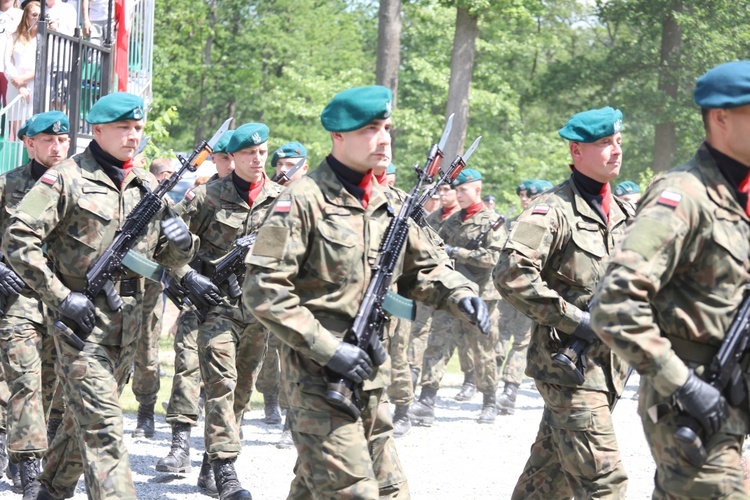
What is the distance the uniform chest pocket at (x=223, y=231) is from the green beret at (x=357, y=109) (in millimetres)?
3329

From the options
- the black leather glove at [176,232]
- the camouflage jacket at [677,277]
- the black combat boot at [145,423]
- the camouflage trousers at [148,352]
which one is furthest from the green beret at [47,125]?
the camouflage jacket at [677,277]

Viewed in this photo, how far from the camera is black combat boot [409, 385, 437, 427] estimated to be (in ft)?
39.0

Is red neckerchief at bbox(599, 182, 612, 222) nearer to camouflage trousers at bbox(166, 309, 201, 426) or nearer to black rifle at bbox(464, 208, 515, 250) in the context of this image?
camouflage trousers at bbox(166, 309, 201, 426)

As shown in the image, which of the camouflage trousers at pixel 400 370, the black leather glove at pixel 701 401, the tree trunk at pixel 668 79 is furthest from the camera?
the tree trunk at pixel 668 79

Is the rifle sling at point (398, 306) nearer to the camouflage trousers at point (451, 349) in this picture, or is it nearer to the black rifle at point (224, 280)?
the black rifle at point (224, 280)

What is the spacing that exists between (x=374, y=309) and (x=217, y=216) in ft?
11.9

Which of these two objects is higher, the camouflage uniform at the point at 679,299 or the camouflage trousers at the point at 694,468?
the camouflage uniform at the point at 679,299

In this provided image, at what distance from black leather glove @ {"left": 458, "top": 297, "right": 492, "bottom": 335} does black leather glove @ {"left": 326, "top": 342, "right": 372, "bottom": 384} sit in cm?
54

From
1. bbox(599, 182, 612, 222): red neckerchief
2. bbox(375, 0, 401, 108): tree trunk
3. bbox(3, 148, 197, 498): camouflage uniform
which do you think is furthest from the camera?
bbox(375, 0, 401, 108): tree trunk

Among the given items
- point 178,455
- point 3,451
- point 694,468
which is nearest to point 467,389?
point 178,455

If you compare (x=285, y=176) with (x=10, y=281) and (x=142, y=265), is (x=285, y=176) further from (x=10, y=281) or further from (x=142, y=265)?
(x=142, y=265)

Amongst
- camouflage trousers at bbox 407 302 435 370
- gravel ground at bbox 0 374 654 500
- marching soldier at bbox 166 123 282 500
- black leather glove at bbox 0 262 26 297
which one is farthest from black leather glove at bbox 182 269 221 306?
camouflage trousers at bbox 407 302 435 370

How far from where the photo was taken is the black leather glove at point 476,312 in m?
4.84

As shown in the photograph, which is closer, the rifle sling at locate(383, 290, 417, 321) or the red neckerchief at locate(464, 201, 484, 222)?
the rifle sling at locate(383, 290, 417, 321)
